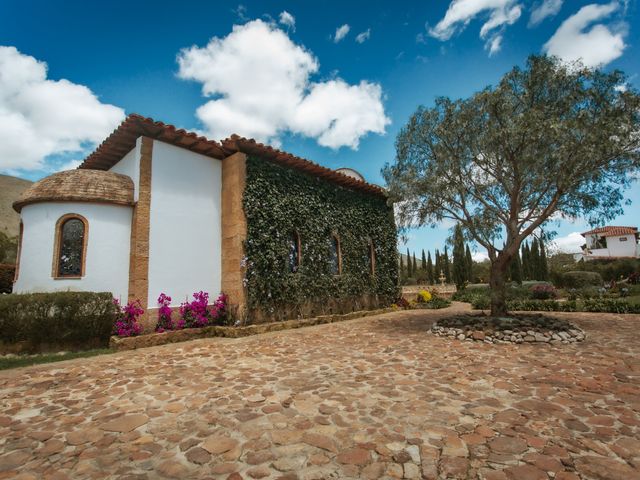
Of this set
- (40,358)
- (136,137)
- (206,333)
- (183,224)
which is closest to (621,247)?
(206,333)

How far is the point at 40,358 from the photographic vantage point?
20.2 ft

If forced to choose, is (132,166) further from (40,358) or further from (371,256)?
(371,256)

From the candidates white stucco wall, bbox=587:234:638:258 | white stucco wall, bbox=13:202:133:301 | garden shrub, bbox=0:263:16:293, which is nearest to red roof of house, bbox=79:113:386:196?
white stucco wall, bbox=13:202:133:301

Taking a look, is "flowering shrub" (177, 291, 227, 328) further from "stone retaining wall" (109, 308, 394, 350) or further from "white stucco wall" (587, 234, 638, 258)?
"white stucco wall" (587, 234, 638, 258)

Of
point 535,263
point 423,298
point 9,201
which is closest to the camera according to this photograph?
point 423,298

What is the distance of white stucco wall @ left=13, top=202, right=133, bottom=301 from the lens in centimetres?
763

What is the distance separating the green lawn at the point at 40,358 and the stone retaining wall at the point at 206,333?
35cm

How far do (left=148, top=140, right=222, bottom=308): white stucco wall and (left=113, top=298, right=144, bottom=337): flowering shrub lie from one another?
44 centimetres

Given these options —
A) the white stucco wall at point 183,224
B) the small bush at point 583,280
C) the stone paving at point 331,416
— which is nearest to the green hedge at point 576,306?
the stone paving at point 331,416

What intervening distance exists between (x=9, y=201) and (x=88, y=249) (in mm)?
76013

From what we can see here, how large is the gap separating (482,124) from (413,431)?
798 centimetres

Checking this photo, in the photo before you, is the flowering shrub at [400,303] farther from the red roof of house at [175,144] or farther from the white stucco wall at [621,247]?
the white stucco wall at [621,247]

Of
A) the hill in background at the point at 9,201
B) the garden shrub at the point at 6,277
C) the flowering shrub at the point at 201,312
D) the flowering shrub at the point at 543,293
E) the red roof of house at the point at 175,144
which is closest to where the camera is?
the red roof of house at the point at 175,144

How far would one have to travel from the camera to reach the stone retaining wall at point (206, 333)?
23.4ft
